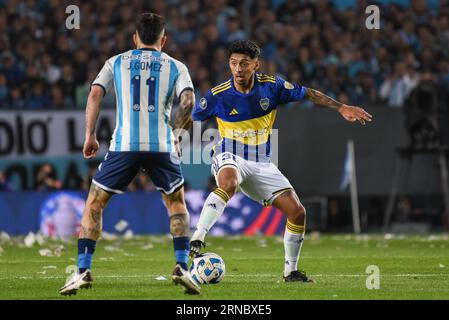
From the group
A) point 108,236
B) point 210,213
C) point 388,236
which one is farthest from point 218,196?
point 388,236

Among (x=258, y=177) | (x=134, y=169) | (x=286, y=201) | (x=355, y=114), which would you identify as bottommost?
(x=286, y=201)

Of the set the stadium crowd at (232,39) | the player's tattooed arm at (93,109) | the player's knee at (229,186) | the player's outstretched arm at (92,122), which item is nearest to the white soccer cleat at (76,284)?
the player's outstretched arm at (92,122)

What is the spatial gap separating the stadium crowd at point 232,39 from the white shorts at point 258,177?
10.1m

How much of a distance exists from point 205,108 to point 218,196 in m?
1.17

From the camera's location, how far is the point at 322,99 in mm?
11695

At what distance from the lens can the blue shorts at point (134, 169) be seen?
32.3 feet

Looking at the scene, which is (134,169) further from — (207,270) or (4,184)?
(4,184)

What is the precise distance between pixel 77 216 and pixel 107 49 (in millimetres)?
3547

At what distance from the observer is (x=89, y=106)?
9812mm

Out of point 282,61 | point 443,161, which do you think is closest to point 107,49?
point 282,61
